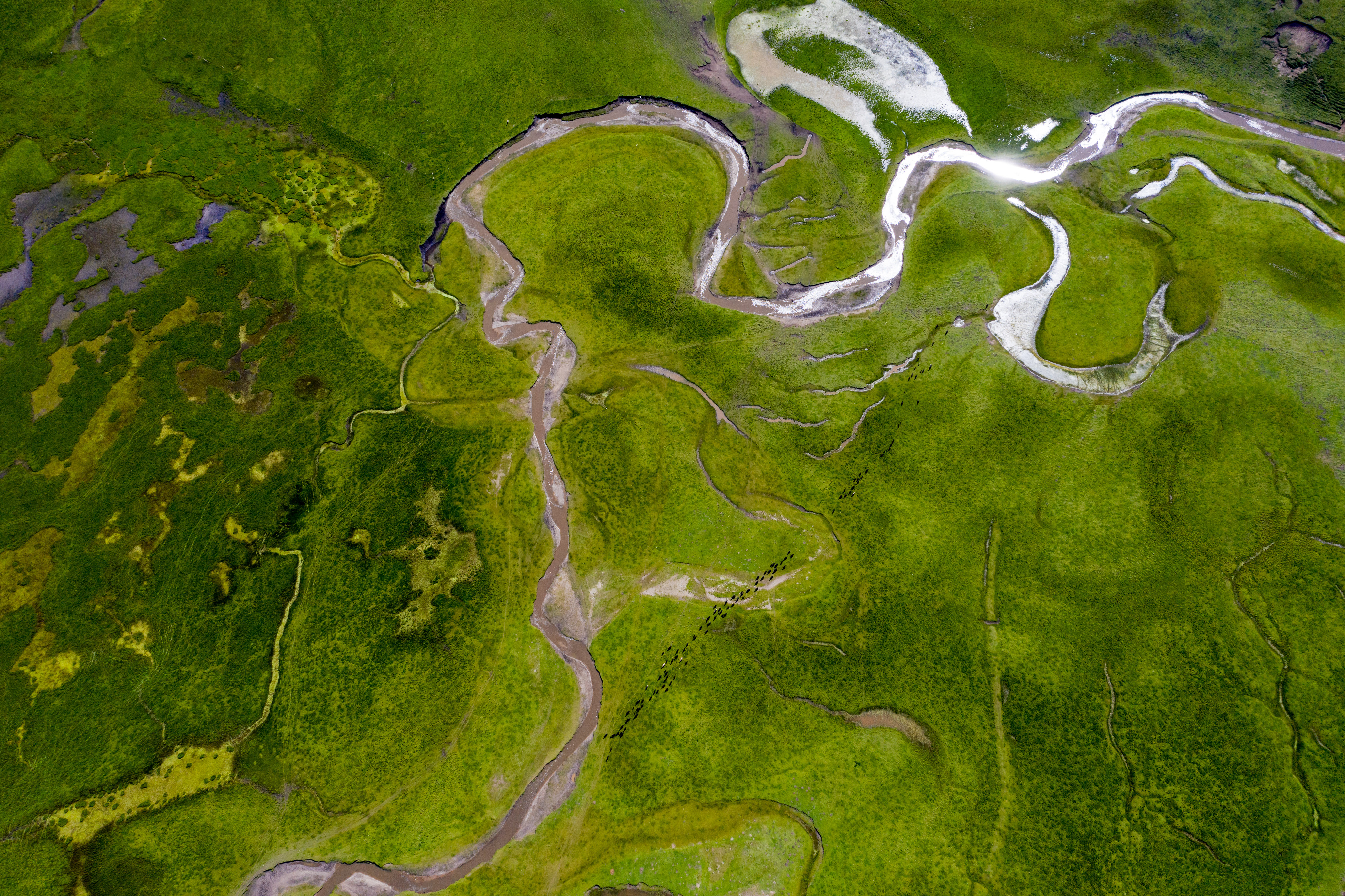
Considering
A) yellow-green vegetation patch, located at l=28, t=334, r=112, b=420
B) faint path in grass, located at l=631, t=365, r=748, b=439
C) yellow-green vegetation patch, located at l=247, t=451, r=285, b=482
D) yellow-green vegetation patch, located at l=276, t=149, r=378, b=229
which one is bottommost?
yellow-green vegetation patch, located at l=247, t=451, r=285, b=482

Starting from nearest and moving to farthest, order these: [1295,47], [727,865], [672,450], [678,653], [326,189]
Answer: [727,865] → [678,653] → [672,450] → [326,189] → [1295,47]

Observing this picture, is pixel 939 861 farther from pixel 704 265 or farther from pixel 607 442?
pixel 704 265

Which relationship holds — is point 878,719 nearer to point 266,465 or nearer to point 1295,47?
point 266,465

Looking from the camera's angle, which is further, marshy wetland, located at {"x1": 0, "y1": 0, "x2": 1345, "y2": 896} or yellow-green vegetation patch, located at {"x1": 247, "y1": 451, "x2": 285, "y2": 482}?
yellow-green vegetation patch, located at {"x1": 247, "y1": 451, "x2": 285, "y2": 482}

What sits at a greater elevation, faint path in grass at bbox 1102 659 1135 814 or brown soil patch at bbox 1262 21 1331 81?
brown soil patch at bbox 1262 21 1331 81

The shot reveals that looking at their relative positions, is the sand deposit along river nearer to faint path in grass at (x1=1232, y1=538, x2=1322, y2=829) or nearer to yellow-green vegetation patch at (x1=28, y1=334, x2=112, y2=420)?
faint path in grass at (x1=1232, y1=538, x2=1322, y2=829)

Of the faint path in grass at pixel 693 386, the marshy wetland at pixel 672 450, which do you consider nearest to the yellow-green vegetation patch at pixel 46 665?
the marshy wetland at pixel 672 450

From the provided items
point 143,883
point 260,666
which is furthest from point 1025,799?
point 143,883

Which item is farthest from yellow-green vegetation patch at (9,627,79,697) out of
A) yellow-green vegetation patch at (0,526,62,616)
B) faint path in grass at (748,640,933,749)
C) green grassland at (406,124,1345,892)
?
faint path in grass at (748,640,933,749)

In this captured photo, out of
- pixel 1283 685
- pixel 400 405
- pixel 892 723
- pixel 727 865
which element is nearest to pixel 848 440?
pixel 892 723
